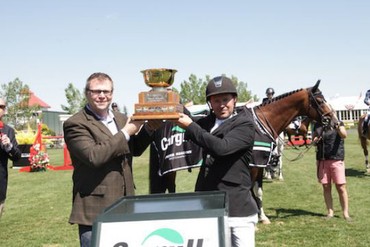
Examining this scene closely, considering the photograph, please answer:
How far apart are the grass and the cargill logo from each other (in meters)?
4.69

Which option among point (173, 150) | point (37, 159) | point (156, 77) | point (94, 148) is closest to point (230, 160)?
point (156, 77)

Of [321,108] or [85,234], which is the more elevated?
[321,108]

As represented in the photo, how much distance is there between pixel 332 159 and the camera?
25.7 ft

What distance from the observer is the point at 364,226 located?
7406 millimetres

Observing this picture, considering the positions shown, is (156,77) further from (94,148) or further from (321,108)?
(321,108)

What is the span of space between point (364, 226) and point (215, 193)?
5625 millimetres

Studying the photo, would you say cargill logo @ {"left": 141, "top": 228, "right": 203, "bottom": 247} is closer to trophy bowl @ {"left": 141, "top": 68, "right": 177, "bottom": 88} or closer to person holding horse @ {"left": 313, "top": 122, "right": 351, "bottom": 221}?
trophy bowl @ {"left": 141, "top": 68, "right": 177, "bottom": 88}

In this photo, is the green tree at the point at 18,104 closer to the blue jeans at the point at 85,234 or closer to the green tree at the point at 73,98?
the green tree at the point at 73,98

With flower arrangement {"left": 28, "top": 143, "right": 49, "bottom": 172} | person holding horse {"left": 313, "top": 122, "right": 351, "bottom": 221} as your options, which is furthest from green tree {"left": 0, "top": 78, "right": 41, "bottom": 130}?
person holding horse {"left": 313, "top": 122, "right": 351, "bottom": 221}

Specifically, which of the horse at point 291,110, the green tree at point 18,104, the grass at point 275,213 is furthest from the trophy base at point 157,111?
the green tree at point 18,104

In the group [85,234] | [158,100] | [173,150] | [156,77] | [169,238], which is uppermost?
[156,77]

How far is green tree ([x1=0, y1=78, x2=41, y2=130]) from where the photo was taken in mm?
46281

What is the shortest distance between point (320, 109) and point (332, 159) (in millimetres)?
939

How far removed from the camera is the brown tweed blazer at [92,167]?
2918 mm
